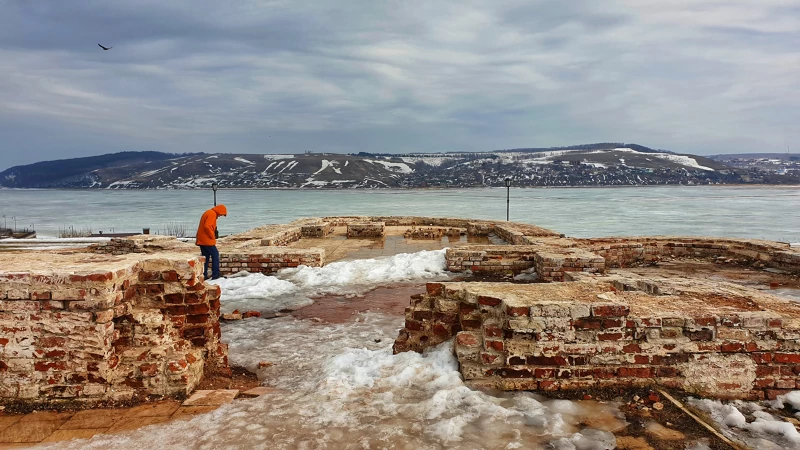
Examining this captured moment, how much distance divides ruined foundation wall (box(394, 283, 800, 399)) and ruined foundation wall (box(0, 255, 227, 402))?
2.50m

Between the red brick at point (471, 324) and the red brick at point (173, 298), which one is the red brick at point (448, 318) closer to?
the red brick at point (471, 324)

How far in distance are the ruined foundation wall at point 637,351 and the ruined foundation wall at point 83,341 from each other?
2.50 metres

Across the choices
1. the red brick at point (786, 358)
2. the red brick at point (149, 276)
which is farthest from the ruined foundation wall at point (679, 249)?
the red brick at point (149, 276)

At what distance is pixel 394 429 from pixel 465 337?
1083 millimetres

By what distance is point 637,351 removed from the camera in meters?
3.78

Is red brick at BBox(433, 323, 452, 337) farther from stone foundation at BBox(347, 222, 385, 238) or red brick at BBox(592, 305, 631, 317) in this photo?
stone foundation at BBox(347, 222, 385, 238)

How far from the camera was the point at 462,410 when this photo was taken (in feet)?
11.3

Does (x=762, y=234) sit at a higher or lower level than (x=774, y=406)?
lower

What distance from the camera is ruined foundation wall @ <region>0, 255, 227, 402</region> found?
11.4ft

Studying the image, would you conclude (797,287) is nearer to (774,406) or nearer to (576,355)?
(774,406)

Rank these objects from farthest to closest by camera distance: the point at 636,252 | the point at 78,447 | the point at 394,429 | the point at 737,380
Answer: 1. the point at 636,252
2. the point at 737,380
3. the point at 394,429
4. the point at 78,447

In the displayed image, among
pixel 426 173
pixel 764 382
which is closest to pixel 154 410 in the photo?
pixel 764 382

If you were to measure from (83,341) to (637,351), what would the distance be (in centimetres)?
410

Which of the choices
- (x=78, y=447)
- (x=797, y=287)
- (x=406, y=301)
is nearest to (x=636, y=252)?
(x=797, y=287)
